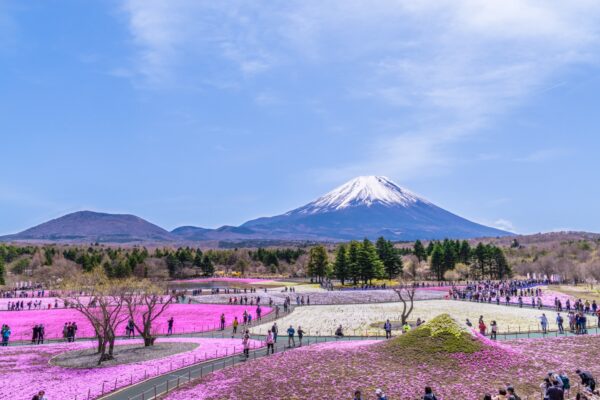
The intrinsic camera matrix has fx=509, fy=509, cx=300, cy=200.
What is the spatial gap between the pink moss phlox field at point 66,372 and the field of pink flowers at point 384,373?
178 inches

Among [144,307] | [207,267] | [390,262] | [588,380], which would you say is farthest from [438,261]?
[588,380]

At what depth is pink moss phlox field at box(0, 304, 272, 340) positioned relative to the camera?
147 feet

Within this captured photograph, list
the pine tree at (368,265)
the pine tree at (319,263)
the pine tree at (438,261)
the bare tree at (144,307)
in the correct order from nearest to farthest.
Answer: the bare tree at (144,307)
the pine tree at (368,265)
the pine tree at (319,263)
the pine tree at (438,261)

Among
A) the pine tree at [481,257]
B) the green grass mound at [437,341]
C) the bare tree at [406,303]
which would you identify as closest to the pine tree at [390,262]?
the pine tree at [481,257]

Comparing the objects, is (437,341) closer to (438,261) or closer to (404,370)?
(404,370)

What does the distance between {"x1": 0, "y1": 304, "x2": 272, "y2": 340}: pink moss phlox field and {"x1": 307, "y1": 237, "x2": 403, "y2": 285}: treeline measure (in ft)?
143

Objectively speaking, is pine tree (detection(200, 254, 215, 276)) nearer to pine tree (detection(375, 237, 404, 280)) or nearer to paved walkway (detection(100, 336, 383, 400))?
pine tree (detection(375, 237, 404, 280))

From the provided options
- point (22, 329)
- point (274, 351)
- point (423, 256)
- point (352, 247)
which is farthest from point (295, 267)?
point (274, 351)

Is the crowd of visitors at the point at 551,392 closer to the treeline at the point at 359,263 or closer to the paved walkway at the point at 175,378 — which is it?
the paved walkway at the point at 175,378

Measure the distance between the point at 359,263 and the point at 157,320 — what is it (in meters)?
57.4

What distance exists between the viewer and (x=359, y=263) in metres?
101

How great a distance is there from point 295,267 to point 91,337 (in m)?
114

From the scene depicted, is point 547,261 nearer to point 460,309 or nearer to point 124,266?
point 460,309

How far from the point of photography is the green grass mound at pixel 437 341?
88.8ft
